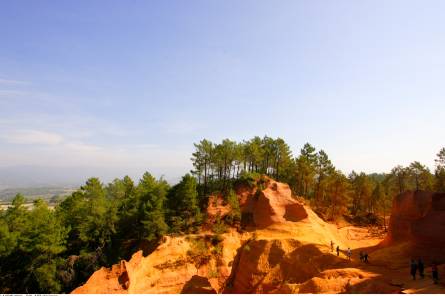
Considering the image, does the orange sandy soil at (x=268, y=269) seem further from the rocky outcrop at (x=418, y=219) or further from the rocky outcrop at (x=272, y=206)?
the rocky outcrop at (x=418, y=219)

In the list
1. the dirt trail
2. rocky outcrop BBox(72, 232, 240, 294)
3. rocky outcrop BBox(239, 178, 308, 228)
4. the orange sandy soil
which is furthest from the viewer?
rocky outcrop BBox(239, 178, 308, 228)

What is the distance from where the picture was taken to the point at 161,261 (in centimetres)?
3825

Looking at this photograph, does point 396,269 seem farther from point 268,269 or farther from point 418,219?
point 268,269

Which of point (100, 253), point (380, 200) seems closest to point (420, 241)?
point (380, 200)

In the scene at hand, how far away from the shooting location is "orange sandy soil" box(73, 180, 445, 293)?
76.6 feet

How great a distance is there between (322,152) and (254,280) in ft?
152

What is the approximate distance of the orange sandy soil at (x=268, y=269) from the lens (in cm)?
2336

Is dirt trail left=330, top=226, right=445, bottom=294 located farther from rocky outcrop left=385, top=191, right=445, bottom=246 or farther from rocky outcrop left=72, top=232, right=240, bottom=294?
rocky outcrop left=72, top=232, right=240, bottom=294

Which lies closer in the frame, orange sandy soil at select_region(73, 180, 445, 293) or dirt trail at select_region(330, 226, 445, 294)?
dirt trail at select_region(330, 226, 445, 294)

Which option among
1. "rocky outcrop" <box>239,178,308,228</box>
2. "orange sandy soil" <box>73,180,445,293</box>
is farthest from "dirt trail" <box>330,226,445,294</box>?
"rocky outcrop" <box>239,178,308,228</box>

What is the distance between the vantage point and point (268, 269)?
32.5 m

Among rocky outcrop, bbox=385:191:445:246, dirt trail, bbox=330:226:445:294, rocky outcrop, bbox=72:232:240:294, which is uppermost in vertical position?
rocky outcrop, bbox=385:191:445:246

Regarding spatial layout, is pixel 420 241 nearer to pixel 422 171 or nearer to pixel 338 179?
pixel 338 179

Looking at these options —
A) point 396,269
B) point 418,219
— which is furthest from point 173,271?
point 418,219
